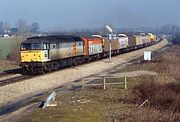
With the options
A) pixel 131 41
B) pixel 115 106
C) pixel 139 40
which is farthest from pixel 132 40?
pixel 115 106

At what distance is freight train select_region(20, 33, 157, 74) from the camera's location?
38500mm

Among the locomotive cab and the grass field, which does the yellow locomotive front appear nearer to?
the locomotive cab

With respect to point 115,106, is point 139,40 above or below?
above

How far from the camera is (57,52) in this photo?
41.5 metres

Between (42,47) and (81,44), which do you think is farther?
(81,44)

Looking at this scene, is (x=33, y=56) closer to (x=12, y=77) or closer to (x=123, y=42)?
(x=12, y=77)

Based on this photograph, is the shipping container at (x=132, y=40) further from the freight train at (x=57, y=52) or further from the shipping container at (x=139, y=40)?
the freight train at (x=57, y=52)

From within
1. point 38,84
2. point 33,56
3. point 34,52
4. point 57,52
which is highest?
point 34,52

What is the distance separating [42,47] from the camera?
38.4 m

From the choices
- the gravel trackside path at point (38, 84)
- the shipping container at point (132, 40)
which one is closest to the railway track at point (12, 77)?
the gravel trackside path at point (38, 84)

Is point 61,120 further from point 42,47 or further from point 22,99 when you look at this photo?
point 42,47

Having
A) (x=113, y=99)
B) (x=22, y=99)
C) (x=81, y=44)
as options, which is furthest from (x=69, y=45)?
(x=113, y=99)

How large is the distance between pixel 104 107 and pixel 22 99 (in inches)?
288

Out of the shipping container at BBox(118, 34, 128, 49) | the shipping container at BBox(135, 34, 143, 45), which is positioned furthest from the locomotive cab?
the shipping container at BBox(135, 34, 143, 45)
